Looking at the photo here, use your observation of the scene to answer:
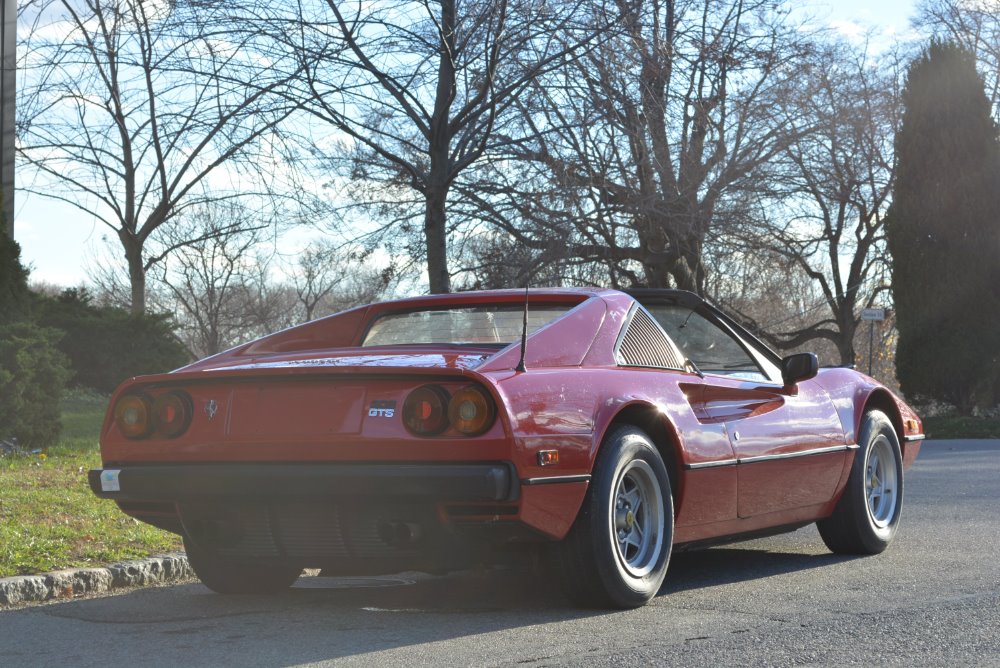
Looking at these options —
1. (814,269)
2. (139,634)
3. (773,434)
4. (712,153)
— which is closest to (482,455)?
(139,634)

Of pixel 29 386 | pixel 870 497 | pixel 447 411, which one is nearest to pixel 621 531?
pixel 447 411

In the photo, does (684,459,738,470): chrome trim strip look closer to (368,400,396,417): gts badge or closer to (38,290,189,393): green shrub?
(368,400,396,417): gts badge

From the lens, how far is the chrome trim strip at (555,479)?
173 inches

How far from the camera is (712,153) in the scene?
48.4 feet

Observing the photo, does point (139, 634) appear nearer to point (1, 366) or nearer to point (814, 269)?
point (1, 366)

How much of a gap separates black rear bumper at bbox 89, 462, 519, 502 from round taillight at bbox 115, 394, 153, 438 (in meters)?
0.14

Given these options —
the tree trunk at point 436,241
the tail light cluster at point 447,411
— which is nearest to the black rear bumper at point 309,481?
the tail light cluster at point 447,411

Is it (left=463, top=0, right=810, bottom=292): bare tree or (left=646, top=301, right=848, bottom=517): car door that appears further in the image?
(left=463, top=0, right=810, bottom=292): bare tree

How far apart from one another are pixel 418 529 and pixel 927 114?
23.8 metres

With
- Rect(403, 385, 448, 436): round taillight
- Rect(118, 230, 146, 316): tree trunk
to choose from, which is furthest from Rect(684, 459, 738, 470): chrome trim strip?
Rect(118, 230, 146, 316): tree trunk

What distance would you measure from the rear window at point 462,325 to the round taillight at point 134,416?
3.92ft

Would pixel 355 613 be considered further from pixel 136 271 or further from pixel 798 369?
pixel 136 271

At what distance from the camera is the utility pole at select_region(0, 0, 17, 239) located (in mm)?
13516

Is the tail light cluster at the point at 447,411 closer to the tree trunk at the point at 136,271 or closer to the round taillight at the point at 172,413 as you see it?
the round taillight at the point at 172,413
